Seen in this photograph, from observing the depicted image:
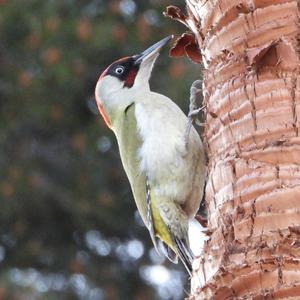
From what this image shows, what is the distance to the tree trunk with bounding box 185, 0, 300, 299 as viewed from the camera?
10.1ft

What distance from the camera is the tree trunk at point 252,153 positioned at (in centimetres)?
307

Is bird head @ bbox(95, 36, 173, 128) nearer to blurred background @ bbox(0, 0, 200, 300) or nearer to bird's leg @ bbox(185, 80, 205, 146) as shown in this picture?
bird's leg @ bbox(185, 80, 205, 146)

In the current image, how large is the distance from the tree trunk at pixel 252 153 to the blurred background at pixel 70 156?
184 inches

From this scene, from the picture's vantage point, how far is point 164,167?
469 cm

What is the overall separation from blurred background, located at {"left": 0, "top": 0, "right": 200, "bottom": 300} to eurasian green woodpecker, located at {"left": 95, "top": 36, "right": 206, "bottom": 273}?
3353 mm

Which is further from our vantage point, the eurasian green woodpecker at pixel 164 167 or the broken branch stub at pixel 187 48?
the eurasian green woodpecker at pixel 164 167

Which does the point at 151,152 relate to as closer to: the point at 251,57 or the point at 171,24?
the point at 251,57

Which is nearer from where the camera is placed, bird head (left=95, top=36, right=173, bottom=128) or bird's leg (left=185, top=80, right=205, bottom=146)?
bird's leg (left=185, top=80, right=205, bottom=146)

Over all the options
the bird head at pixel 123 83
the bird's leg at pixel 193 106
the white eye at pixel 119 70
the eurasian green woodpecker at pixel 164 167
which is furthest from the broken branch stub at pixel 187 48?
the white eye at pixel 119 70

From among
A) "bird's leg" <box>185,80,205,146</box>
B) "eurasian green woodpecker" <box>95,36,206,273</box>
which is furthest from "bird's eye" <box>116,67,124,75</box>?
"bird's leg" <box>185,80,205,146</box>

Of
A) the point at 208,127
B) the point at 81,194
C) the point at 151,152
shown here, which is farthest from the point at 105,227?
the point at 208,127

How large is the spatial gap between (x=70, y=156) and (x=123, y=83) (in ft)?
14.1

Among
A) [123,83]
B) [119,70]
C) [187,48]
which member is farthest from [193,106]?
[119,70]

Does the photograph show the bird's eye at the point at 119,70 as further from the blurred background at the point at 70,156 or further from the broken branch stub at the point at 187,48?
the blurred background at the point at 70,156
